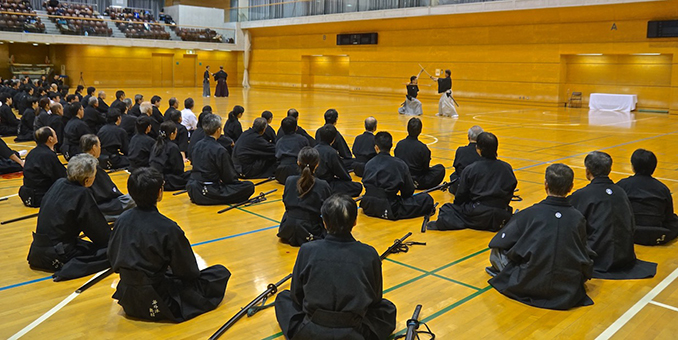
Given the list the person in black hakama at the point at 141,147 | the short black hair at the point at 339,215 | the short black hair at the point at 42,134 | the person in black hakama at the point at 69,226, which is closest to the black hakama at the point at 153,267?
the person in black hakama at the point at 69,226

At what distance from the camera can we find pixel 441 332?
4.03 metres

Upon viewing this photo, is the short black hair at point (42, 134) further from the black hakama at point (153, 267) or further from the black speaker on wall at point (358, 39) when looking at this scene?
the black speaker on wall at point (358, 39)

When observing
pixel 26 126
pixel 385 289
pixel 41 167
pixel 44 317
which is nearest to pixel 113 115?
pixel 41 167

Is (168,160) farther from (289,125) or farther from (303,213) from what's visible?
(303,213)

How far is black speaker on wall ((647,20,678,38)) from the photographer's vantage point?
809 inches

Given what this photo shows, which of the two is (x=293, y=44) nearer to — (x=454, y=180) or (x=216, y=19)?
(x=216, y=19)

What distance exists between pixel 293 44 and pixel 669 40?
70.8ft

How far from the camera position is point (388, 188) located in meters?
6.87

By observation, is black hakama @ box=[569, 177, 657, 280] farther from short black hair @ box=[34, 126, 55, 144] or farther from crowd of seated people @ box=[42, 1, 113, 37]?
crowd of seated people @ box=[42, 1, 113, 37]

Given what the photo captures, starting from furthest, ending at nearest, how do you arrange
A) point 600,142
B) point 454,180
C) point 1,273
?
point 600,142, point 454,180, point 1,273

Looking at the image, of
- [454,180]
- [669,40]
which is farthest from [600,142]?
[669,40]

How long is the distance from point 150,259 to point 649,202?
195 inches

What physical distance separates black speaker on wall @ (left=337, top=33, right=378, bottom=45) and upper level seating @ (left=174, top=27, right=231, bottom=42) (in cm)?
972

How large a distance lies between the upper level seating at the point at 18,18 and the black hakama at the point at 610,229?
3186 cm
